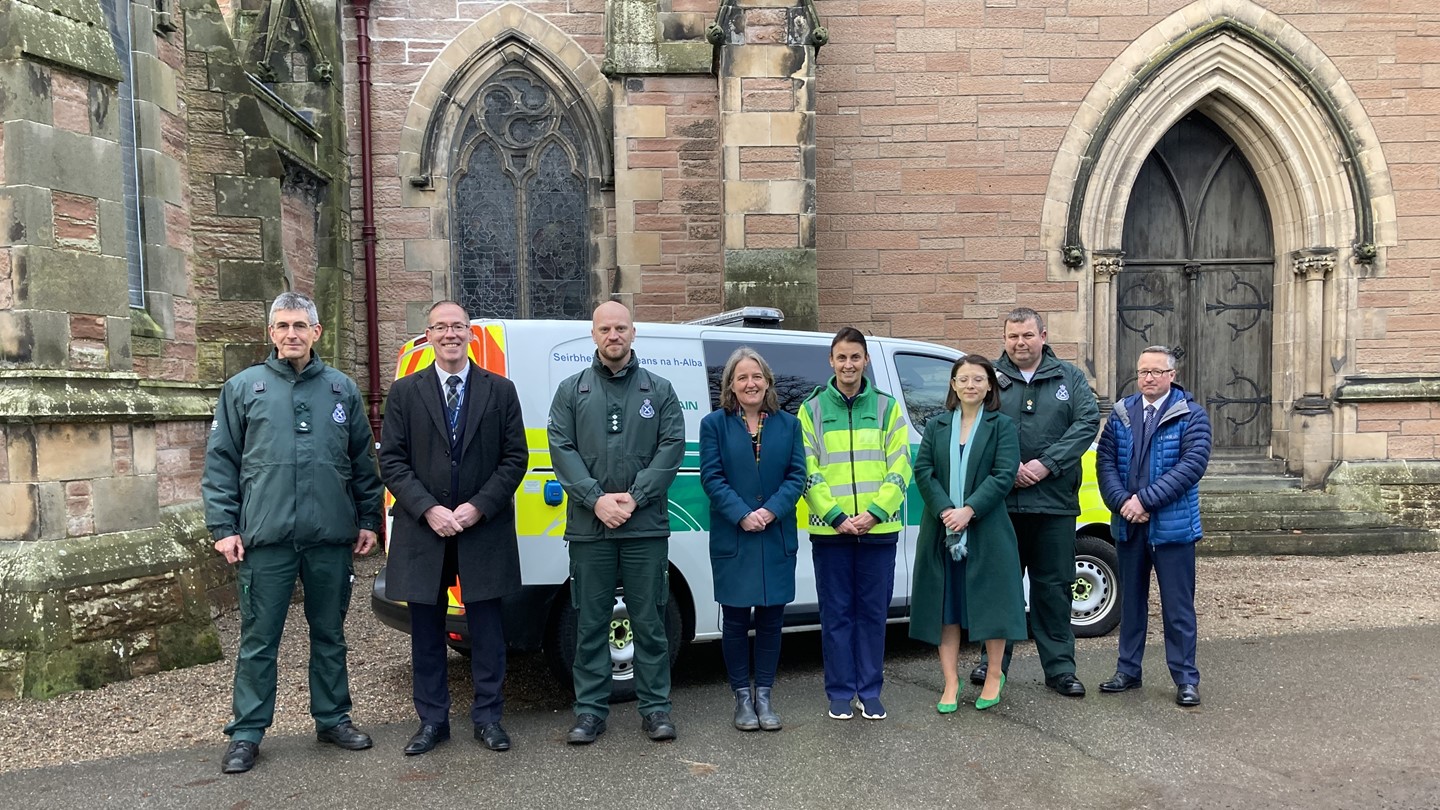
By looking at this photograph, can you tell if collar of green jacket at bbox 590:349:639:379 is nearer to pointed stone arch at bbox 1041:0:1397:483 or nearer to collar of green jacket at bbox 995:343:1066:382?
collar of green jacket at bbox 995:343:1066:382

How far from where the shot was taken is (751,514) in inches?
178

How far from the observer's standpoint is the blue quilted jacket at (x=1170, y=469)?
4887 mm

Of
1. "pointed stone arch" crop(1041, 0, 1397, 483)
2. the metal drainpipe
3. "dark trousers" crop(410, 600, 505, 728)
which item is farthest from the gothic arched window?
"dark trousers" crop(410, 600, 505, 728)

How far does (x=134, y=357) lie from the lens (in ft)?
22.3

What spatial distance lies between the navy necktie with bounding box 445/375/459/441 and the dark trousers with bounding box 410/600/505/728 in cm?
78

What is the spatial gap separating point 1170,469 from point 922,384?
145cm

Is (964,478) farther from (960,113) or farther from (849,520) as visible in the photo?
(960,113)

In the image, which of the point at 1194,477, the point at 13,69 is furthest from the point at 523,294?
the point at 1194,477

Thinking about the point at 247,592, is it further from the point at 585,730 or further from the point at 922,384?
the point at 922,384

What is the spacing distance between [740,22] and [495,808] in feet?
21.0

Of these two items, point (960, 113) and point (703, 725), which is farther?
point (960, 113)

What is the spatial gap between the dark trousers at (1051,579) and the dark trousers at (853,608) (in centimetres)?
78

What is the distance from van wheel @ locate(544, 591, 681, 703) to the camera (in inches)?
197

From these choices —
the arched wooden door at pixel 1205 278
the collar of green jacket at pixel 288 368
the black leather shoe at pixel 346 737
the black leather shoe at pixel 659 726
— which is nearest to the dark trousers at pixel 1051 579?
the black leather shoe at pixel 659 726
